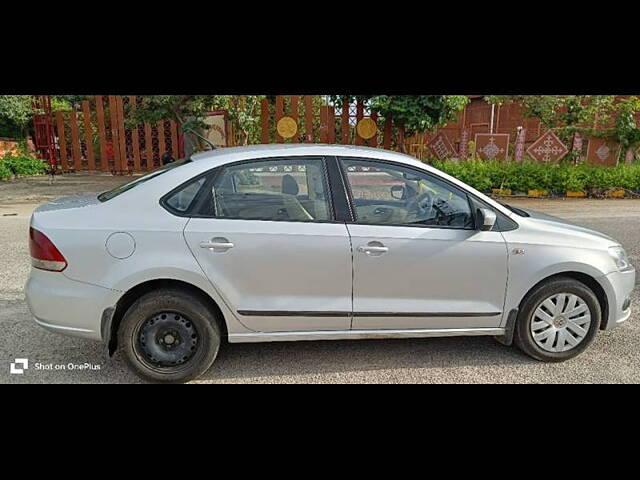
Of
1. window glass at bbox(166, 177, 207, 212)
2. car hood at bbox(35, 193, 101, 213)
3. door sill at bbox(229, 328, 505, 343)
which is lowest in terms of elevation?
door sill at bbox(229, 328, 505, 343)

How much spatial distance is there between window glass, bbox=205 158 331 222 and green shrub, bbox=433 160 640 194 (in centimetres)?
940

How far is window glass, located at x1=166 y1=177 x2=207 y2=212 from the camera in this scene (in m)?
2.89

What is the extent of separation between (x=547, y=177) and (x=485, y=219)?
10.1 metres

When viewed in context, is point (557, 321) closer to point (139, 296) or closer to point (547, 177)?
point (139, 296)

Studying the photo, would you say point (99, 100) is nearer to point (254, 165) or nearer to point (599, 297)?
point (254, 165)

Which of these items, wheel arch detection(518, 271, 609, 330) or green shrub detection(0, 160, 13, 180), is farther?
green shrub detection(0, 160, 13, 180)

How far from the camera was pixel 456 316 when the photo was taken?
10.2ft

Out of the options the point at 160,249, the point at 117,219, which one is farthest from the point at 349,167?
the point at 117,219

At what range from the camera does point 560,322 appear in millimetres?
3225

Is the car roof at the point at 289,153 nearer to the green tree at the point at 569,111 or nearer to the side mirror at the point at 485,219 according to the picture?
the side mirror at the point at 485,219

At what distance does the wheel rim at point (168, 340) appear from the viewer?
2906mm

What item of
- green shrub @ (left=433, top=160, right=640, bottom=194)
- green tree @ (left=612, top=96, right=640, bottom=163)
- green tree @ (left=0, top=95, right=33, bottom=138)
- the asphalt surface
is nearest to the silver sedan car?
the asphalt surface

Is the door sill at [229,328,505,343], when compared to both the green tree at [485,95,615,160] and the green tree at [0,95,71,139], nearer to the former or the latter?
the green tree at [485,95,615,160]

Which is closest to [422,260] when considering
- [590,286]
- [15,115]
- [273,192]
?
[273,192]
